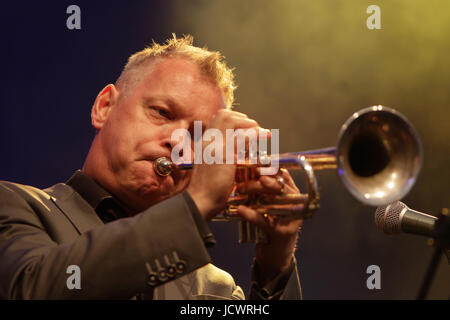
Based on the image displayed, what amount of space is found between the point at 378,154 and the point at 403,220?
299mm

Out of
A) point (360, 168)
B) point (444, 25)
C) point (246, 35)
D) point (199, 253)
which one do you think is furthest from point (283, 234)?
point (444, 25)

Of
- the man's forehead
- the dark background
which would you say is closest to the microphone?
the man's forehead

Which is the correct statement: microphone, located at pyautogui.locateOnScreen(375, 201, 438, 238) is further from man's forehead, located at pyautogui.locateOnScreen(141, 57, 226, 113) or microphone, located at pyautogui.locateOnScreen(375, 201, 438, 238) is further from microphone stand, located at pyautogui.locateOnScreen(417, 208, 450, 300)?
man's forehead, located at pyautogui.locateOnScreen(141, 57, 226, 113)

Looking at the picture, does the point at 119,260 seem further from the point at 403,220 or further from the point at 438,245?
the point at 403,220

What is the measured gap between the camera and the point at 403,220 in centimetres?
194

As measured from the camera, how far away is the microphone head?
1973 millimetres

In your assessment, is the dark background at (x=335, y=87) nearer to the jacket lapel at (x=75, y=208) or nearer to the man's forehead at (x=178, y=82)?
the man's forehead at (x=178, y=82)

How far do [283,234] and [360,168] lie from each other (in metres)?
0.44

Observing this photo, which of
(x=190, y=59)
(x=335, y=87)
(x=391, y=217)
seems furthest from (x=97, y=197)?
(x=335, y=87)

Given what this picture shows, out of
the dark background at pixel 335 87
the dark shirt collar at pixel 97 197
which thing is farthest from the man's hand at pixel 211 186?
the dark background at pixel 335 87

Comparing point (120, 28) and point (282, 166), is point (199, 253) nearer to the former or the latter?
point (282, 166)

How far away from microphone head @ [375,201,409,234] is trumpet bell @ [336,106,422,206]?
23cm

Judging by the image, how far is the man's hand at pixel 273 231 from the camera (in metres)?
1.92

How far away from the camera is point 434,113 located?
4316 millimetres
